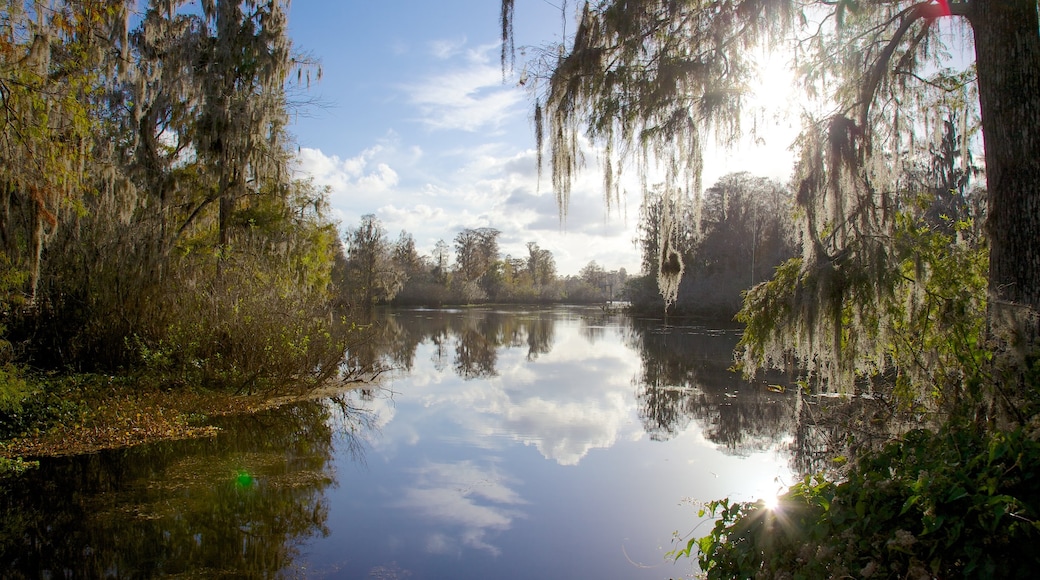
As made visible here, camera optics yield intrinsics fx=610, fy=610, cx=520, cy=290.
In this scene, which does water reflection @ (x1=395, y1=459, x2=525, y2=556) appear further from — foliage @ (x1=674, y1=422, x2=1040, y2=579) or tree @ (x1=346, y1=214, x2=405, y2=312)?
tree @ (x1=346, y1=214, x2=405, y2=312)

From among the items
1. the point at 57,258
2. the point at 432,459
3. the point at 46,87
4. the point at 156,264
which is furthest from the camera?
the point at 156,264

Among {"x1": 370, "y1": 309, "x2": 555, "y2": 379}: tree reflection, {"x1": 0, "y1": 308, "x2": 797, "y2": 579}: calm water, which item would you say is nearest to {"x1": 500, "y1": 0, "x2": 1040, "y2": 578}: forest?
{"x1": 0, "y1": 308, "x2": 797, "y2": 579}: calm water

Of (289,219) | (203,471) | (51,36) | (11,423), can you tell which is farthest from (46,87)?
(289,219)

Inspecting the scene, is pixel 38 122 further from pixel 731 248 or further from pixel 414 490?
pixel 731 248

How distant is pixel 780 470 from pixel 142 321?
31.1ft

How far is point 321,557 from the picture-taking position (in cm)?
478

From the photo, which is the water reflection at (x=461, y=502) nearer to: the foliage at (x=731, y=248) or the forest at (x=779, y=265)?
the forest at (x=779, y=265)

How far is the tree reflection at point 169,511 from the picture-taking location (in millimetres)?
4441

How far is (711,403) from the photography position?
11.1m

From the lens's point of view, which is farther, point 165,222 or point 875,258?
point 165,222

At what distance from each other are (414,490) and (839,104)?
5433 mm

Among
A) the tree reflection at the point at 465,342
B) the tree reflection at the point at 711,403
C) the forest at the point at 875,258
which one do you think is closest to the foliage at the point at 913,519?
the forest at the point at 875,258

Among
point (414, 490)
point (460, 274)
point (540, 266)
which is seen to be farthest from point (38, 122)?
point (540, 266)

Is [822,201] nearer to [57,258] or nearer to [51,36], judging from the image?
[51,36]
